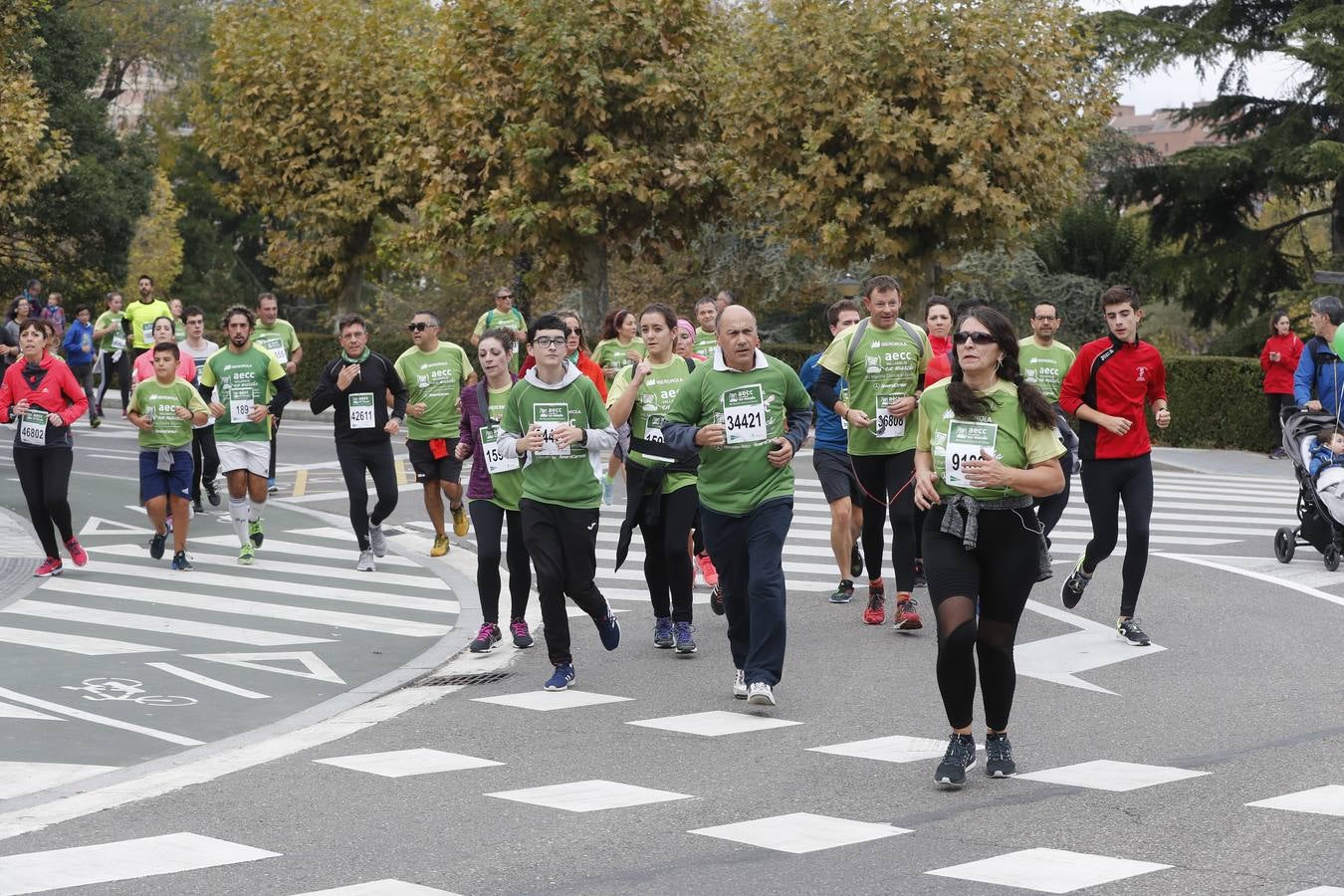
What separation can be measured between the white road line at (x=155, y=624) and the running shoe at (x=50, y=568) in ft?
3.81

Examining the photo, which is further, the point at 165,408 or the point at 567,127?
the point at 567,127

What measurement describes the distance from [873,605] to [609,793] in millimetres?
4593

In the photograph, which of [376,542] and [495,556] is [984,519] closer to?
[495,556]

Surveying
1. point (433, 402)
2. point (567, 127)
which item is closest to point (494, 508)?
point (433, 402)

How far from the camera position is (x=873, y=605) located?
11539mm

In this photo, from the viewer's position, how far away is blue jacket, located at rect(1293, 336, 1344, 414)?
14148 mm

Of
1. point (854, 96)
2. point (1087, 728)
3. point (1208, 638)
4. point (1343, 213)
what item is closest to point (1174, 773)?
point (1087, 728)

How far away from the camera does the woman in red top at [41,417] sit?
43.9 ft

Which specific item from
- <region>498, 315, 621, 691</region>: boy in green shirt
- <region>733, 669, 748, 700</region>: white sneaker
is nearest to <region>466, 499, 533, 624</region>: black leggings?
<region>498, 315, 621, 691</region>: boy in green shirt

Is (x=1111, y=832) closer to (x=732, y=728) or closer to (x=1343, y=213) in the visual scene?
(x=732, y=728)

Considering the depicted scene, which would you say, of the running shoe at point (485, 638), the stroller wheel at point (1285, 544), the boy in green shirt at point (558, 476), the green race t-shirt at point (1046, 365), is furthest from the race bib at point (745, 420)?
the stroller wheel at point (1285, 544)

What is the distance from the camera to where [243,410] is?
14461 mm

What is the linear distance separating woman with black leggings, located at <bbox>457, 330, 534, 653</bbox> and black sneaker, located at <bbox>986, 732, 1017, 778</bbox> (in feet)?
11.9

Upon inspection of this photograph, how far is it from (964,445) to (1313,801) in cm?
177
